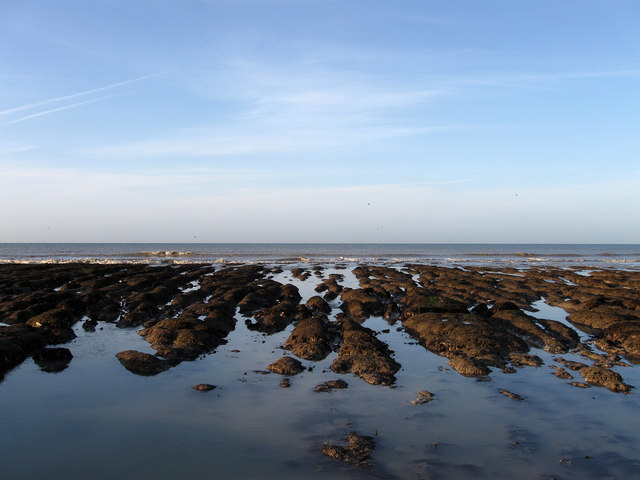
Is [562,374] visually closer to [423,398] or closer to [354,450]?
[423,398]

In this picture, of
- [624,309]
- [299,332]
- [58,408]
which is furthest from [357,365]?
[624,309]

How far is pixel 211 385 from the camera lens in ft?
39.9

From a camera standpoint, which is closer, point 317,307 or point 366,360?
point 366,360

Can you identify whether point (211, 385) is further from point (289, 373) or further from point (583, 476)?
point (583, 476)

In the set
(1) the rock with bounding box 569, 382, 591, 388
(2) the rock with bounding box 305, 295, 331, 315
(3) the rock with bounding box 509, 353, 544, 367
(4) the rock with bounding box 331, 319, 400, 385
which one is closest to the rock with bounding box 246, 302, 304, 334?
(2) the rock with bounding box 305, 295, 331, 315

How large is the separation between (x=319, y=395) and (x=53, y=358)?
8.97 metres

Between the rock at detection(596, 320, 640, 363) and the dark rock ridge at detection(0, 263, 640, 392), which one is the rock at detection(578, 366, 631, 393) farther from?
the rock at detection(596, 320, 640, 363)

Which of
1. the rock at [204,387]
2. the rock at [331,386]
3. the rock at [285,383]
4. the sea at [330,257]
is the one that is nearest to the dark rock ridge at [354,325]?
the rock at [331,386]

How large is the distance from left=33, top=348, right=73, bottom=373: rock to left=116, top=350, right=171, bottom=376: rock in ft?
5.57

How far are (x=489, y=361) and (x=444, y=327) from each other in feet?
11.5

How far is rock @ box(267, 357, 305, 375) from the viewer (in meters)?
13.3

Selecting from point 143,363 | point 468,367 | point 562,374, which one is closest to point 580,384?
point 562,374

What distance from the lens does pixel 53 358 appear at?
1451 cm

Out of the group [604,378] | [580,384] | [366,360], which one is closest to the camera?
[580,384]
